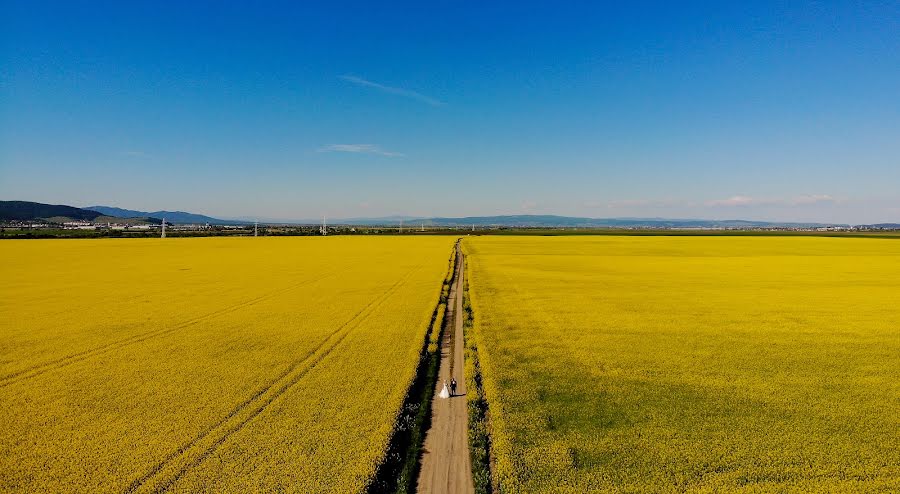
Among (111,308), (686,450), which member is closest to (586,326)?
(686,450)

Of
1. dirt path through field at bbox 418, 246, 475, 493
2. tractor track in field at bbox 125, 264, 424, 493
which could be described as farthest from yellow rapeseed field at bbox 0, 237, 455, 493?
dirt path through field at bbox 418, 246, 475, 493

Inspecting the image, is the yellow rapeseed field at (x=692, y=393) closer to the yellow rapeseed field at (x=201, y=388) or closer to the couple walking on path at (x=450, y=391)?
the couple walking on path at (x=450, y=391)

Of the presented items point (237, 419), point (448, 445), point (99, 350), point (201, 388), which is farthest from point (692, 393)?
point (99, 350)

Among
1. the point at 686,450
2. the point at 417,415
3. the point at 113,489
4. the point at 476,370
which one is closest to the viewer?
the point at 113,489

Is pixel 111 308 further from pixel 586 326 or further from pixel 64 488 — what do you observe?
pixel 586 326

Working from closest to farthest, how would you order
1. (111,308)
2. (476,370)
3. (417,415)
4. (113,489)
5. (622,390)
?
(113,489) → (417,415) → (622,390) → (476,370) → (111,308)

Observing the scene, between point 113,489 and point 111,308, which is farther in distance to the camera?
point 111,308

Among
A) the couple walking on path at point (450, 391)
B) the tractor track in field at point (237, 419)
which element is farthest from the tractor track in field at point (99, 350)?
the couple walking on path at point (450, 391)

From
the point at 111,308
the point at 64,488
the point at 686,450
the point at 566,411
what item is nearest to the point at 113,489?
the point at 64,488
